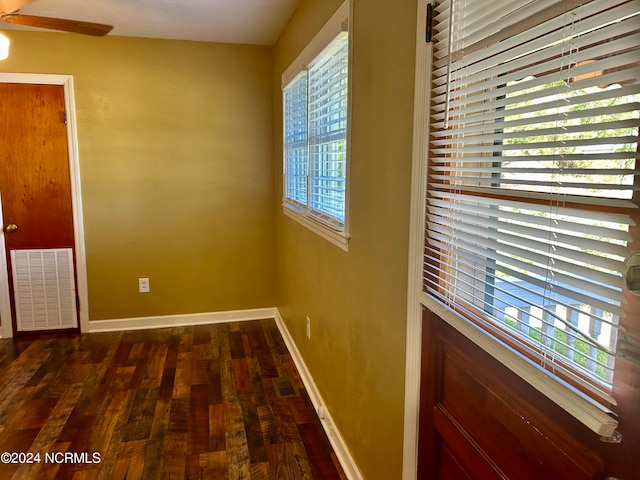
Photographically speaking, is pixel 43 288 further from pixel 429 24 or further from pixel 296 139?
pixel 429 24

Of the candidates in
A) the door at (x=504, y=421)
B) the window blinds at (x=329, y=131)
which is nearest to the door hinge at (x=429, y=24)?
the door at (x=504, y=421)

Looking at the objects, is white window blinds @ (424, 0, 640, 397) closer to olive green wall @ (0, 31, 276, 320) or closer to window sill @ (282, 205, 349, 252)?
window sill @ (282, 205, 349, 252)

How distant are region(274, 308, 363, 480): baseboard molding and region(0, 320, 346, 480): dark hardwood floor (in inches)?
1.7

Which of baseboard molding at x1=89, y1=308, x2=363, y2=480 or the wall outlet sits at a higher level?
the wall outlet

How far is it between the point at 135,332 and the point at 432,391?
315 cm

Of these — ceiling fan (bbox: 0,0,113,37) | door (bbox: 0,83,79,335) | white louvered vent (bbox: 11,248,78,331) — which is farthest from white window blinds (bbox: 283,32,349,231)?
white louvered vent (bbox: 11,248,78,331)

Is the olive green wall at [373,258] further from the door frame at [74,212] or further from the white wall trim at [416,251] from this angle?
the door frame at [74,212]

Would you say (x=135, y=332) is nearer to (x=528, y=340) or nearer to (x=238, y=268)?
(x=238, y=268)

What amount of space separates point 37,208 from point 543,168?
3.76 meters

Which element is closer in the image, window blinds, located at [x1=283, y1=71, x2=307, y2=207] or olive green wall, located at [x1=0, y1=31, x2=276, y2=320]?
window blinds, located at [x1=283, y1=71, x2=307, y2=207]

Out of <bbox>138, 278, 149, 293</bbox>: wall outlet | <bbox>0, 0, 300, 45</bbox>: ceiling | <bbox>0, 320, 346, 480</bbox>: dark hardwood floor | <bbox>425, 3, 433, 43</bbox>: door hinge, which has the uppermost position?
<bbox>0, 0, 300, 45</bbox>: ceiling

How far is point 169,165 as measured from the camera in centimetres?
372

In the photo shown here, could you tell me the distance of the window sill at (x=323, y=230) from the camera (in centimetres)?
202

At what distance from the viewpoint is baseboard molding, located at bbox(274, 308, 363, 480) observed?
2.04 metres
